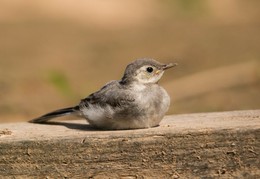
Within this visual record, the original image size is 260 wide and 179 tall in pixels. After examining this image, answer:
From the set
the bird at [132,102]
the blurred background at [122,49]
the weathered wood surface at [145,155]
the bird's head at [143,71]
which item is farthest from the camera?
the blurred background at [122,49]

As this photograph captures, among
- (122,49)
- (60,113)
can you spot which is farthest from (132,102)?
(122,49)

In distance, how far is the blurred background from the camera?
35.2ft

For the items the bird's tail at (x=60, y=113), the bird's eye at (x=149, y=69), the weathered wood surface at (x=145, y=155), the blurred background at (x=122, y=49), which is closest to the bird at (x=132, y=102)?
the bird's eye at (x=149, y=69)

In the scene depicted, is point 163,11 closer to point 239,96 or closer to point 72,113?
point 239,96

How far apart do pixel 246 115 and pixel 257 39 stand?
23.7 ft

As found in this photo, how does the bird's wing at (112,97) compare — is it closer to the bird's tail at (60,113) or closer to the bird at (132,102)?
the bird at (132,102)

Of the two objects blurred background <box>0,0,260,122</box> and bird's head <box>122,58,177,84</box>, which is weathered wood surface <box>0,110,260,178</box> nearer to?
bird's head <box>122,58,177,84</box>

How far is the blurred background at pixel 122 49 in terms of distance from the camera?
10719 millimetres

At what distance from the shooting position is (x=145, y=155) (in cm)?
571

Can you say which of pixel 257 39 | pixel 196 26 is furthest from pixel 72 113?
pixel 196 26

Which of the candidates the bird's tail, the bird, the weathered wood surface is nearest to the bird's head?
the bird

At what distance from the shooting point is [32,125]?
6.70m

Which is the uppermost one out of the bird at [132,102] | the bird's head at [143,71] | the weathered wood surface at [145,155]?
the bird's head at [143,71]

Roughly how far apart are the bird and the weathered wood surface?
39 cm
